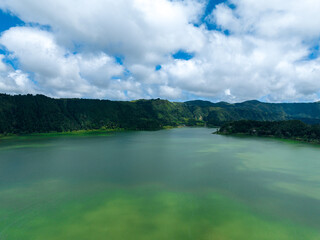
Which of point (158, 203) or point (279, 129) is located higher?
point (279, 129)

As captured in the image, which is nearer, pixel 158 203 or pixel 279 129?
pixel 158 203

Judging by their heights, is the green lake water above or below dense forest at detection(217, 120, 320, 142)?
below

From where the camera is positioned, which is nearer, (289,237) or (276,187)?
(289,237)

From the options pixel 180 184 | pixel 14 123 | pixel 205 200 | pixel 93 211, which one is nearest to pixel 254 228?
pixel 205 200

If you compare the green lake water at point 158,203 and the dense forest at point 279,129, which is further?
the dense forest at point 279,129

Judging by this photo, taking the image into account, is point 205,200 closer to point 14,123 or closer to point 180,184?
point 180,184

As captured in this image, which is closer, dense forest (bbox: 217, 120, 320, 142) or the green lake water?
the green lake water

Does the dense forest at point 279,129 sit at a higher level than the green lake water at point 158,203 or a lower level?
higher

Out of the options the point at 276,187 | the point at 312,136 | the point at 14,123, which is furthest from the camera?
the point at 14,123
